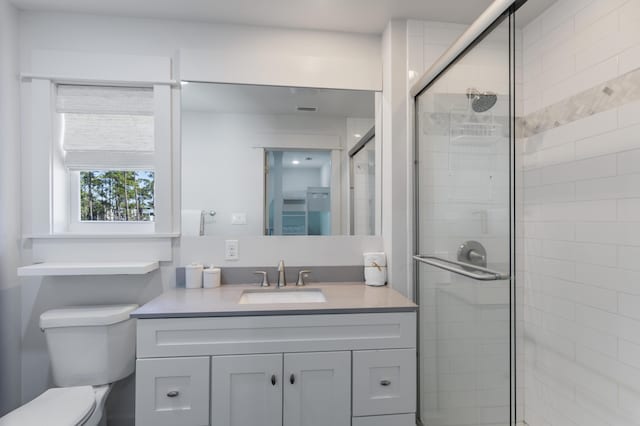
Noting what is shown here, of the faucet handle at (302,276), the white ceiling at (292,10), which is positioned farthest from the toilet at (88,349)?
the white ceiling at (292,10)

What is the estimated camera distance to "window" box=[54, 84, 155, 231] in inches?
71.5

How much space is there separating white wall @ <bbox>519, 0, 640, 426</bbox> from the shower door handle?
68cm

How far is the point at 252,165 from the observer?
1921 millimetres

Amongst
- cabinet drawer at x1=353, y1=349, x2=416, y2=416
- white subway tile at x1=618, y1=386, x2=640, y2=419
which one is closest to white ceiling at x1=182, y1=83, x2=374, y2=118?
cabinet drawer at x1=353, y1=349, x2=416, y2=416

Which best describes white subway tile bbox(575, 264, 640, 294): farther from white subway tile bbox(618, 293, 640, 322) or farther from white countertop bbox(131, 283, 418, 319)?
white countertop bbox(131, 283, 418, 319)

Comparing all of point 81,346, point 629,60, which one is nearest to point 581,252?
point 629,60

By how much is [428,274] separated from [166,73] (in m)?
1.85

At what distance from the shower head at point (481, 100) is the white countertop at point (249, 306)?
2.97 ft

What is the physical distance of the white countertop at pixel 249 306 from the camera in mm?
1375

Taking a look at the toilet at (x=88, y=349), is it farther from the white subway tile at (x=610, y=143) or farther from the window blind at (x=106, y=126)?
the white subway tile at (x=610, y=143)

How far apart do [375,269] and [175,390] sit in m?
1.15

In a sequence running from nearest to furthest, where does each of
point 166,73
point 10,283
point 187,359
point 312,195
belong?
1. point 187,359
2. point 10,283
3. point 166,73
4. point 312,195

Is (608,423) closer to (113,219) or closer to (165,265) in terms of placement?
(165,265)

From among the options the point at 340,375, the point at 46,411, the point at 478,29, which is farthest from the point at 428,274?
the point at 46,411
